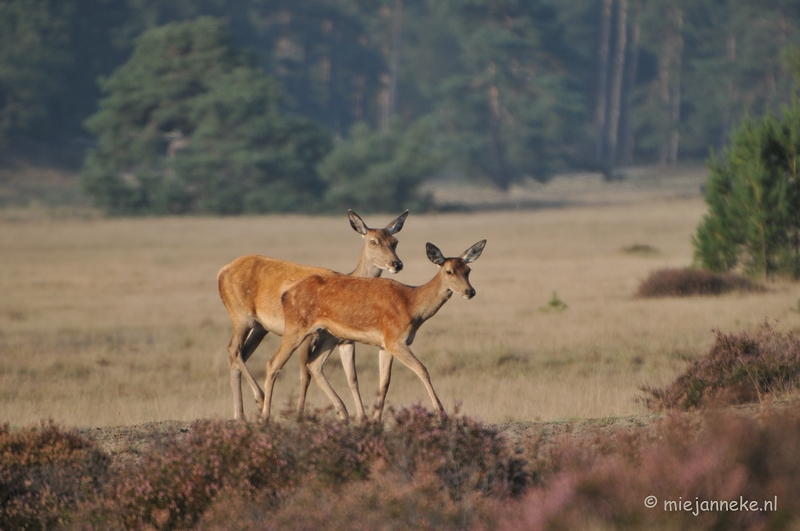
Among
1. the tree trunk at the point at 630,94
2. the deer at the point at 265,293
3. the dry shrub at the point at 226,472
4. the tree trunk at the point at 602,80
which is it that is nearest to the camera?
the dry shrub at the point at 226,472

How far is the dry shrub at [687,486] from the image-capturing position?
496cm

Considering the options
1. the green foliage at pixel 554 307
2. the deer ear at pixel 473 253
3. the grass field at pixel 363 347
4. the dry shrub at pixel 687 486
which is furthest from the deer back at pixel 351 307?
the green foliage at pixel 554 307

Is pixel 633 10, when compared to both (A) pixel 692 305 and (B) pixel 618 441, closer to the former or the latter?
(A) pixel 692 305

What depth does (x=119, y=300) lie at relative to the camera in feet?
77.2

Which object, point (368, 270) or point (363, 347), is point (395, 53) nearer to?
point (363, 347)

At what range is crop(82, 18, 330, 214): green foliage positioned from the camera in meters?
51.6

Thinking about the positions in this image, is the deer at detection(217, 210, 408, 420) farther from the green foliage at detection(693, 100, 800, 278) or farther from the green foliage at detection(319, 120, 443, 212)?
the green foliage at detection(319, 120, 443, 212)

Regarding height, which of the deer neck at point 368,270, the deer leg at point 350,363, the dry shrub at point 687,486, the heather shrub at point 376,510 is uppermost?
the deer neck at point 368,270

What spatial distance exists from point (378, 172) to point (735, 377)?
145 feet

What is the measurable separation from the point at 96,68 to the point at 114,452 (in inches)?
2461

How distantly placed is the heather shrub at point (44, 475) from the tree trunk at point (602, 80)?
76639 millimetres

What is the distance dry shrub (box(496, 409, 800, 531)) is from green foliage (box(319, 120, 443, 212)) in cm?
4674

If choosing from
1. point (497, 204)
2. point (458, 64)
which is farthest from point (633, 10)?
point (497, 204)

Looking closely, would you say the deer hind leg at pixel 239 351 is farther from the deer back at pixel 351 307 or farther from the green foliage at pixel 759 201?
the green foliage at pixel 759 201
